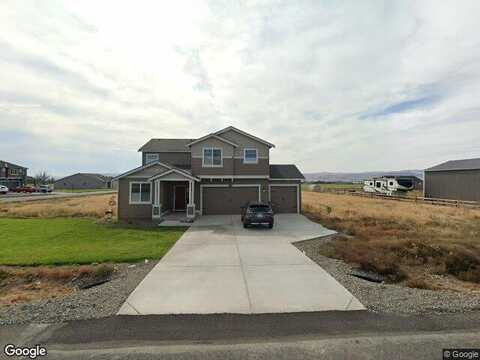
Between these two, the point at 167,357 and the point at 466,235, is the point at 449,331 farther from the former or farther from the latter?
the point at 466,235

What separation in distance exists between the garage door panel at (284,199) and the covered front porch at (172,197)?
307 inches

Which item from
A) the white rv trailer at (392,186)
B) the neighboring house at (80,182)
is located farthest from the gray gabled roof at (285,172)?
the neighboring house at (80,182)

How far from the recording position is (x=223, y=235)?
48.6 ft

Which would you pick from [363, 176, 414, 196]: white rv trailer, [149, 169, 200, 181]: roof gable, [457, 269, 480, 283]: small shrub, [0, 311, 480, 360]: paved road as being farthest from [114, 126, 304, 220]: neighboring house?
[363, 176, 414, 196]: white rv trailer

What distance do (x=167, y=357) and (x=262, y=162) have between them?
20.1 m

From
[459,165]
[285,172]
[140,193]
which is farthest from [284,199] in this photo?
[459,165]

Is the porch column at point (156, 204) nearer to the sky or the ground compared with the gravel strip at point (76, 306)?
nearer to the sky

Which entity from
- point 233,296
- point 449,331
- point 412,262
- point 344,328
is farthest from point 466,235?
point 233,296

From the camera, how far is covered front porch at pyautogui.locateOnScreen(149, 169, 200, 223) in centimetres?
2023

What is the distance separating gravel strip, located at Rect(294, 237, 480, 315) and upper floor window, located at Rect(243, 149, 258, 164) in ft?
51.5

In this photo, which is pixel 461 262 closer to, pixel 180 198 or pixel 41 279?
pixel 41 279

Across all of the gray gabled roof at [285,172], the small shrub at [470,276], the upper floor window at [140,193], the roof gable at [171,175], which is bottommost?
the small shrub at [470,276]

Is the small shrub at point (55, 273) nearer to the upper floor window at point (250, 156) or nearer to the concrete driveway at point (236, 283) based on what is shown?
the concrete driveway at point (236, 283)

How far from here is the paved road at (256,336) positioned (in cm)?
432
